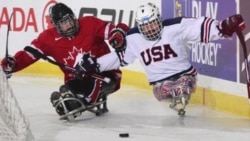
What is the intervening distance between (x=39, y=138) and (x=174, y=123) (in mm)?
742

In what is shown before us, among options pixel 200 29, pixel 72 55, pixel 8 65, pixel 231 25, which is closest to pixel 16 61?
pixel 8 65

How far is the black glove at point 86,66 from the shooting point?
13.1ft

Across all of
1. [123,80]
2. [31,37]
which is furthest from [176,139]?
[31,37]

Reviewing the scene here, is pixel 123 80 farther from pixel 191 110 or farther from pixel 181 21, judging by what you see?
pixel 181 21

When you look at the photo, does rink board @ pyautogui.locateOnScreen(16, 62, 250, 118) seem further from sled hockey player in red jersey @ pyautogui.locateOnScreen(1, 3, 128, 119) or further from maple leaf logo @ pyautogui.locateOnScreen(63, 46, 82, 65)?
maple leaf logo @ pyautogui.locateOnScreen(63, 46, 82, 65)

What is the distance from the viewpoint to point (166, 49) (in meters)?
3.84

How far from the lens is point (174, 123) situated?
3873mm

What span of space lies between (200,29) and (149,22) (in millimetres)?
263

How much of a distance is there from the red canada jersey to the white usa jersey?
0.25m

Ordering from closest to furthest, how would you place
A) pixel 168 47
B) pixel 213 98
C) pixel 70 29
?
pixel 168 47, pixel 70 29, pixel 213 98

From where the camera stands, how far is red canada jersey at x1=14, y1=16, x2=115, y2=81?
4102 millimetres

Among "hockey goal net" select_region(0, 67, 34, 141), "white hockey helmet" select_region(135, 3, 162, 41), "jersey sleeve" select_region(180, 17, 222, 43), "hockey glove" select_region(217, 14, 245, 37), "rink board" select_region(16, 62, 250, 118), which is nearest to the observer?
"hockey goal net" select_region(0, 67, 34, 141)

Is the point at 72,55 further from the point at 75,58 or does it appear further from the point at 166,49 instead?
the point at 166,49

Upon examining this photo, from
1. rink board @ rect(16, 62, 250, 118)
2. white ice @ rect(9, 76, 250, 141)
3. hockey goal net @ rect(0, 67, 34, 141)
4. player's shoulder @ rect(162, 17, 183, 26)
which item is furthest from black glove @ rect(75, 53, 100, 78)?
hockey goal net @ rect(0, 67, 34, 141)
